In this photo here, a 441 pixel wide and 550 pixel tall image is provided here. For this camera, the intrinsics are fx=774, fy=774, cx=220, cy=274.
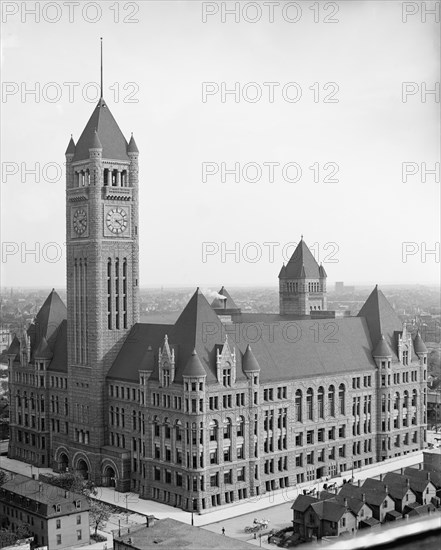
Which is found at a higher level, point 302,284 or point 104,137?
point 104,137

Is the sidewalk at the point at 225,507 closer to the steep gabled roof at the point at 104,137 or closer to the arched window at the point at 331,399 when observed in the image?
the arched window at the point at 331,399

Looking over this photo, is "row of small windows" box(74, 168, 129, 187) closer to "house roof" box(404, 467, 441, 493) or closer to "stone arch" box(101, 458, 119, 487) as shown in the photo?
"stone arch" box(101, 458, 119, 487)

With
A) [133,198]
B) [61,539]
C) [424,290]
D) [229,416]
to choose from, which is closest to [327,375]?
[229,416]

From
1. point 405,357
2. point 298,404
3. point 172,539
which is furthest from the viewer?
point 405,357

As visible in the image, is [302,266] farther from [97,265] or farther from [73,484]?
[73,484]

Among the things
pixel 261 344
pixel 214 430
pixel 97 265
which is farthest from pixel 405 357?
pixel 97 265

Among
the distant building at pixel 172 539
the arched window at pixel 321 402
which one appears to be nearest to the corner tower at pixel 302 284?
the arched window at pixel 321 402

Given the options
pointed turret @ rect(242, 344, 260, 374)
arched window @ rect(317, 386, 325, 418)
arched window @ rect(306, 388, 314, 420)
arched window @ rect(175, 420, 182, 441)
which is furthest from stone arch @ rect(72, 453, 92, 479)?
arched window @ rect(317, 386, 325, 418)
